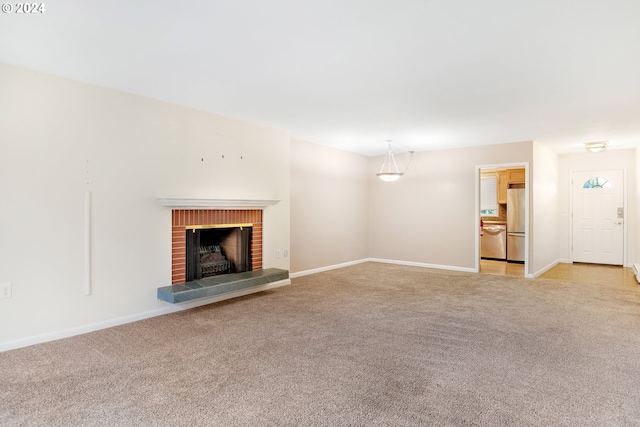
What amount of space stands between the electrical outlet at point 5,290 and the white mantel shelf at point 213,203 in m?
1.45

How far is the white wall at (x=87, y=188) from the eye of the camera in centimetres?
300

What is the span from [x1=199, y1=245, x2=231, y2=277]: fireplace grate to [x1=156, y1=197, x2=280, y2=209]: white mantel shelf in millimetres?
618

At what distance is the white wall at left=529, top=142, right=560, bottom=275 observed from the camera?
6070 millimetres

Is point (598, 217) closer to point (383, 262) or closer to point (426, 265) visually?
point (426, 265)

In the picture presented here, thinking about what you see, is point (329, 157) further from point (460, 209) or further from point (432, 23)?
point (432, 23)

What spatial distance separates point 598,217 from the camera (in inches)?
291

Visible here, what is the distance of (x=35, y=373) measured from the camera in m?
2.52

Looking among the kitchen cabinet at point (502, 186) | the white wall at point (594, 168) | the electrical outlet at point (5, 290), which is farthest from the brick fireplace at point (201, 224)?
the white wall at point (594, 168)

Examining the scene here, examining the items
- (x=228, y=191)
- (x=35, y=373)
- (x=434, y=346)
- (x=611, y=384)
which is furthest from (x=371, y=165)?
(x=35, y=373)

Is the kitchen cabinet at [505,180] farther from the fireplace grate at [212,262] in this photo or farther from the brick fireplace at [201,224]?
the fireplace grate at [212,262]

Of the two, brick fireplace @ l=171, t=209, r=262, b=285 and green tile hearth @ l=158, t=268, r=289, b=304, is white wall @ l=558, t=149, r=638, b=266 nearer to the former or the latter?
green tile hearth @ l=158, t=268, r=289, b=304

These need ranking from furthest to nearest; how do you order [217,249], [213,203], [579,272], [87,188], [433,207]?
1. [433,207]
2. [579,272]
3. [217,249]
4. [213,203]
5. [87,188]

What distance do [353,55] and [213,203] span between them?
241 centimetres

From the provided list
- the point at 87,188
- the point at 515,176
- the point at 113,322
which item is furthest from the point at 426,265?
the point at 87,188
